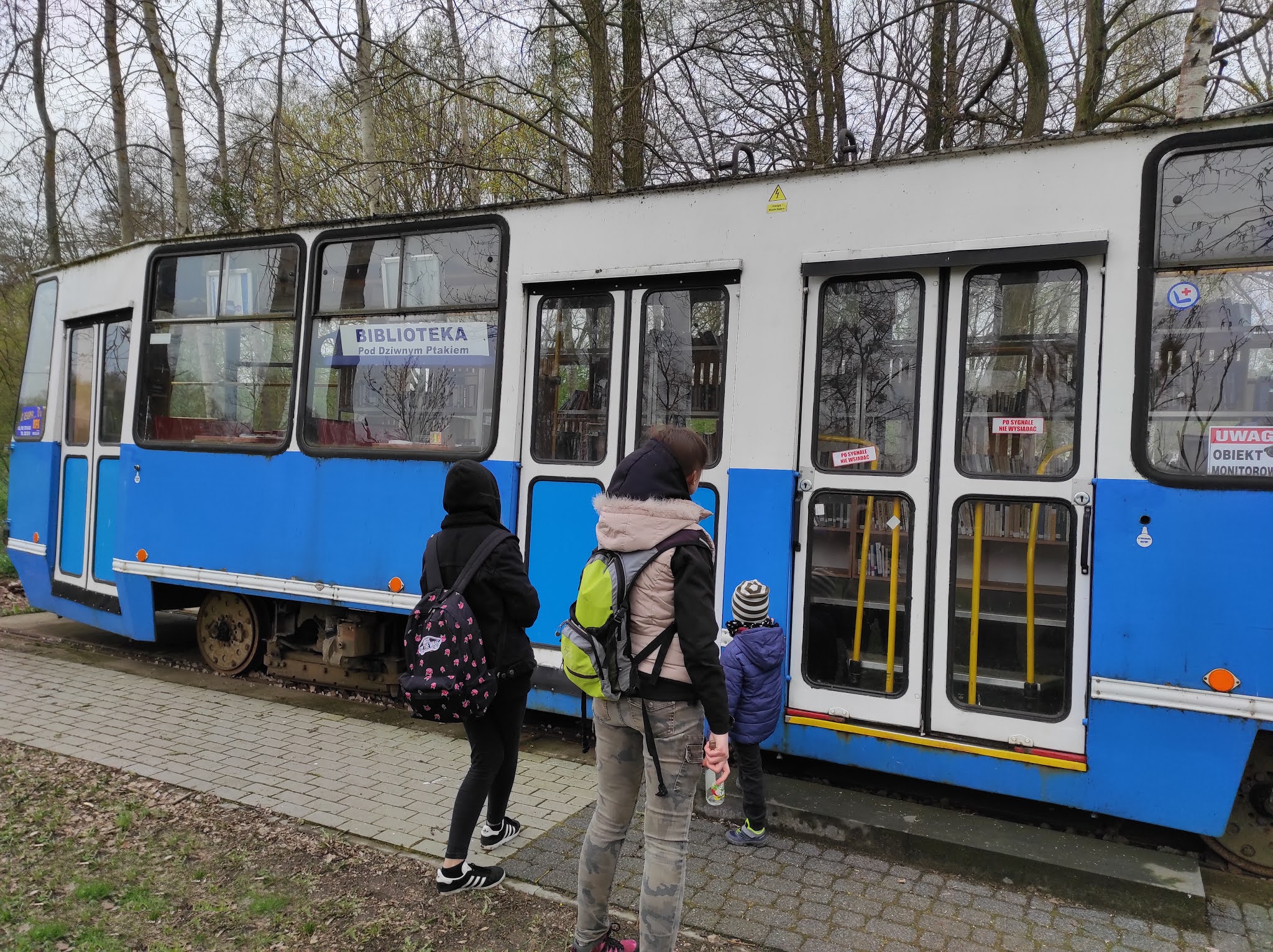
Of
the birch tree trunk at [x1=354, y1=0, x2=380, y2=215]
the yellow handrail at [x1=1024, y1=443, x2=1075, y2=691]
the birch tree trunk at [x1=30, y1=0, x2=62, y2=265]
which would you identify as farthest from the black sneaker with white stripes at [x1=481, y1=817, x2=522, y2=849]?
the birch tree trunk at [x1=30, y1=0, x2=62, y2=265]

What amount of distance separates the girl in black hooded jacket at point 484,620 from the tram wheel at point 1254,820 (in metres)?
2.98

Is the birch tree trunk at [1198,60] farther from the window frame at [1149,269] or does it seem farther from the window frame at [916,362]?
the window frame at [916,362]

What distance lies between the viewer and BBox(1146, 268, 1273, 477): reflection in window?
12.0ft

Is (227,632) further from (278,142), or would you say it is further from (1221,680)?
(278,142)

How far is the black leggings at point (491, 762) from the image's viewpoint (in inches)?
140

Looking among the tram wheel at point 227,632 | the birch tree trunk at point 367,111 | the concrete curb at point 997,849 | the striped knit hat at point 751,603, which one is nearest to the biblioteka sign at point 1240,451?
the concrete curb at point 997,849

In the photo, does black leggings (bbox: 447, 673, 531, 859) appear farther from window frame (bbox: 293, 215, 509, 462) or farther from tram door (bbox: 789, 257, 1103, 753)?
window frame (bbox: 293, 215, 509, 462)

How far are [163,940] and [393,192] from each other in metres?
12.0

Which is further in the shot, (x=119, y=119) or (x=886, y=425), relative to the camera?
(x=119, y=119)

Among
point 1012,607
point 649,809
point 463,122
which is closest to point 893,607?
point 1012,607

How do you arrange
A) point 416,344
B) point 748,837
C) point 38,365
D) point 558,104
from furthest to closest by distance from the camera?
point 558,104 → point 38,365 → point 416,344 → point 748,837

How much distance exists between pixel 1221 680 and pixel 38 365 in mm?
8858

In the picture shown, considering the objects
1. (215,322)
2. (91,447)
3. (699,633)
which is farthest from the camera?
(91,447)

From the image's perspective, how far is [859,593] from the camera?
14.3ft
